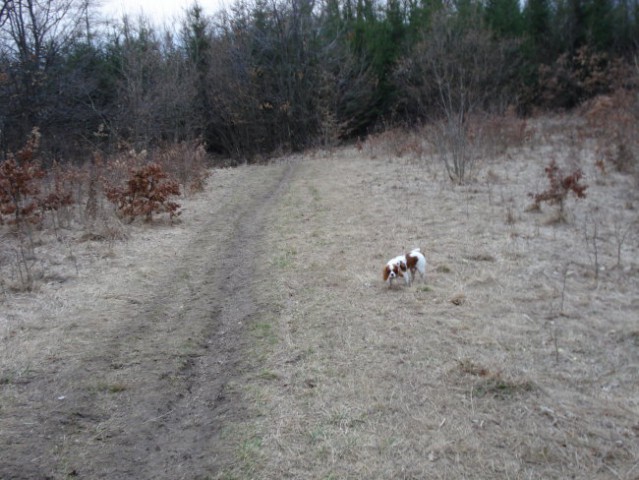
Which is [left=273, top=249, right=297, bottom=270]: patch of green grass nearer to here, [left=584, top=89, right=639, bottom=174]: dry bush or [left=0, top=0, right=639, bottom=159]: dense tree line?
[left=584, top=89, right=639, bottom=174]: dry bush

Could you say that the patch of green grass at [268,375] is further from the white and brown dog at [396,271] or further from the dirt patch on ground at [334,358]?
the white and brown dog at [396,271]

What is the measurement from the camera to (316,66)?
25.5 metres

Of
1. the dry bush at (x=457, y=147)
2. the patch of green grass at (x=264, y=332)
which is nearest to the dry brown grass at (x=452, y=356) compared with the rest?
the patch of green grass at (x=264, y=332)

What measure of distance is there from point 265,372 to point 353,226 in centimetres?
492

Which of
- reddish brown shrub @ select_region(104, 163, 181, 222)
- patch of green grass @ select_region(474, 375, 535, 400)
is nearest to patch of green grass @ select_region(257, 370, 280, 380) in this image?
patch of green grass @ select_region(474, 375, 535, 400)

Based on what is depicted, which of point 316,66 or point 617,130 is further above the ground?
point 316,66

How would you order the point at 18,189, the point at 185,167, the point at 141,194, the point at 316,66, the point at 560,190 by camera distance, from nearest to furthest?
the point at 18,189
the point at 560,190
the point at 141,194
the point at 185,167
the point at 316,66

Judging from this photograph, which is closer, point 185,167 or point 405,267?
point 405,267

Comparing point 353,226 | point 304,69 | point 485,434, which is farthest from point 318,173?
point 485,434

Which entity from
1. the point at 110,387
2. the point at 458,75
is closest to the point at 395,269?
the point at 110,387

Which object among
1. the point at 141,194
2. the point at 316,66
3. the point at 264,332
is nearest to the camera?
the point at 264,332

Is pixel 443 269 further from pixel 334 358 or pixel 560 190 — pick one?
pixel 560 190

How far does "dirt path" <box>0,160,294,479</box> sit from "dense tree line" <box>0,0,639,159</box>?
1243cm

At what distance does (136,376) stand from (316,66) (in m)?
22.8
